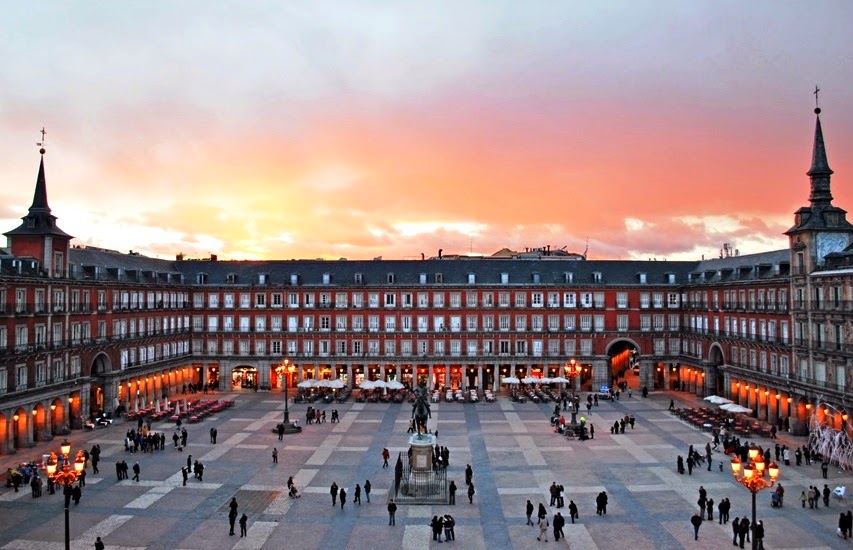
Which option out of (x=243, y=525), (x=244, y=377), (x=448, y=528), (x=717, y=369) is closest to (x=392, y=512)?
(x=448, y=528)

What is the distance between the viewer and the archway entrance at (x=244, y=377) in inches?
3364

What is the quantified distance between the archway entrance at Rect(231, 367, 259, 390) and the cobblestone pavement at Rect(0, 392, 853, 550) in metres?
25.3

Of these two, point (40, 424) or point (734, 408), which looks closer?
point (40, 424)

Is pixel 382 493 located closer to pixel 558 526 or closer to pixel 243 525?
pixel 243 525

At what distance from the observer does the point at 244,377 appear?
282 feet

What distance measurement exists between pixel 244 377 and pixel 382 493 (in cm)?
5144

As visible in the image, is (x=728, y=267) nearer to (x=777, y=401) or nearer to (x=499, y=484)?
(x=777, y=401)

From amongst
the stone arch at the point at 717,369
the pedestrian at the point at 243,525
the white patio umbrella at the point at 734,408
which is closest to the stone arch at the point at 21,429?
the pedestrian at the point at 243,525

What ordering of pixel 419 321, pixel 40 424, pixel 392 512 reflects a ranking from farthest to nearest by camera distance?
pixel 419 321 → pixel 40 424 → pixel 392 512

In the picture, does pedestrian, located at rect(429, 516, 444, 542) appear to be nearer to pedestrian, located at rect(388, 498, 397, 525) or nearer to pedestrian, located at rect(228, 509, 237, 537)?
pedestrian, located at rect(388, 498, 397, 525)

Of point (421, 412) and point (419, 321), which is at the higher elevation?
point (419, 321)

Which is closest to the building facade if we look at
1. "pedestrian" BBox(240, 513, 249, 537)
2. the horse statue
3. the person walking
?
the horse statue

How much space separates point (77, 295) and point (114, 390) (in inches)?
415

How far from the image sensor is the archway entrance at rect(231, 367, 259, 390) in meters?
85.4
